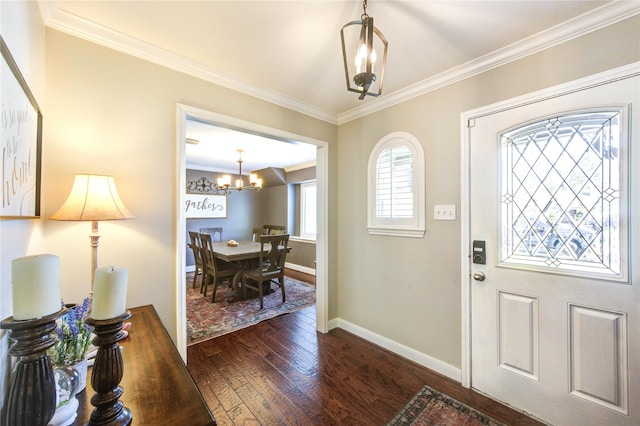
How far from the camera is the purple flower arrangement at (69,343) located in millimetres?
801

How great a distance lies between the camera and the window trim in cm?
222

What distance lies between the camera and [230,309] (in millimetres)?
3449

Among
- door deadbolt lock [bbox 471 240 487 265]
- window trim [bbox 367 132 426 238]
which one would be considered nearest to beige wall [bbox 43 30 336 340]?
window trim [bbox 367 132 426 238]

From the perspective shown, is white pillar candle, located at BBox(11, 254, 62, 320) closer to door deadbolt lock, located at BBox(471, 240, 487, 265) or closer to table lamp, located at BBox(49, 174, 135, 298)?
table lamp, located at BBox(49, 174, 135, 298)

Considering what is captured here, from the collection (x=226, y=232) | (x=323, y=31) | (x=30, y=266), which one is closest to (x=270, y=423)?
(x=30, y=266)

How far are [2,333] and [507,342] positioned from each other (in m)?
2.53

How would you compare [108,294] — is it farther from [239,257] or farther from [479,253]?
[239,257]

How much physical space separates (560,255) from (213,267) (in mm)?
3811

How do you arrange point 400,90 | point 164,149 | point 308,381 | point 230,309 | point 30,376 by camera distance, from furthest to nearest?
1. point 230,309
2. point 400,90
3. point 308,381
4. point 164,149
5. point 30,376

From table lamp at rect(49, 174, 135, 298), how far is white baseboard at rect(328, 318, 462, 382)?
2.31m

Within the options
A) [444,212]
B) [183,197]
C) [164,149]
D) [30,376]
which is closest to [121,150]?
[164,149]

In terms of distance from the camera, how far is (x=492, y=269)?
184 centimetres

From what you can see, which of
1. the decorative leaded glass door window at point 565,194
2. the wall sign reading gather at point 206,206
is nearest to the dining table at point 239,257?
the wall sign reading gather at point 206,206

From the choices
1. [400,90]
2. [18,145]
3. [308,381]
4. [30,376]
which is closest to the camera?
[30,376]
